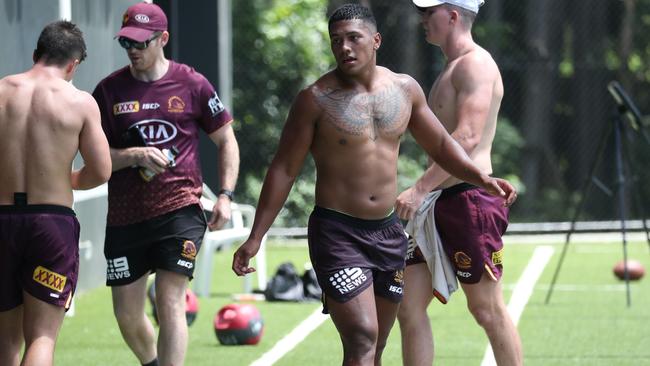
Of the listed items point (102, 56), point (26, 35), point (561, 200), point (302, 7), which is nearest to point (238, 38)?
point (302, 7)

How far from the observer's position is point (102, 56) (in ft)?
46.3

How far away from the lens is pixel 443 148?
7.18 metres

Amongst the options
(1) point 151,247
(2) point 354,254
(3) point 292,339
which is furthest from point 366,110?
(3) point 292,339

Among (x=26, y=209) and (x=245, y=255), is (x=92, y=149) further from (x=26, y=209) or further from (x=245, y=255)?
(x=245, y=255)

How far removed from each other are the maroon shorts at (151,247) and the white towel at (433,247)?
1278mm

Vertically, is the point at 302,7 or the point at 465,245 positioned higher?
the point at 465,245

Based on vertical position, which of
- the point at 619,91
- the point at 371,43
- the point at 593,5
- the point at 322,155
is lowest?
the point at 593,5

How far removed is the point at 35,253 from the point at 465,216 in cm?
231

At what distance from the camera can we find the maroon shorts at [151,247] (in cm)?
817

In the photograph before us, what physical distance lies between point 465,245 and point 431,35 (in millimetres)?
1171

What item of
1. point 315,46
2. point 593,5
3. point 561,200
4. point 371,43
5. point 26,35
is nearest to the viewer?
point 371,43

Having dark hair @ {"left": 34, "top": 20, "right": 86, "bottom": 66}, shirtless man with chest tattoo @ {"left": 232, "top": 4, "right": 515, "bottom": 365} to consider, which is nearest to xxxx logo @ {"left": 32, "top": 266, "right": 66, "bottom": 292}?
shirtless man with chest tattoo @ {"left": 232, "top": 4, "right": 515, "bottom": 365}

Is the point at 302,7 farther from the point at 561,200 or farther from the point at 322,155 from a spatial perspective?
the point at 322,155

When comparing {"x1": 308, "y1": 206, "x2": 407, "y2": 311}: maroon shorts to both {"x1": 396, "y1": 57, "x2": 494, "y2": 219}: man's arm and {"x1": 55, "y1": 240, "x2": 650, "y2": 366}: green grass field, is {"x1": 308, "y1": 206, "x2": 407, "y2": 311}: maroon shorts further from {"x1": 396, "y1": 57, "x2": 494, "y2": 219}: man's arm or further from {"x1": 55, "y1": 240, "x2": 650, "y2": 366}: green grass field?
{"x1": 55, "y1": 240, "x2": 650, "y2": 366}: green grass field
